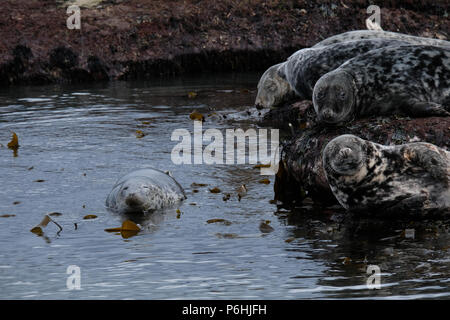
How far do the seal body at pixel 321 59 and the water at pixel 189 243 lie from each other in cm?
159

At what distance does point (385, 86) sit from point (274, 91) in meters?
3.47

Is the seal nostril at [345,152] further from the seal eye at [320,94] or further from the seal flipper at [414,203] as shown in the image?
the seal eye at [320,94]

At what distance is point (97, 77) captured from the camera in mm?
14617

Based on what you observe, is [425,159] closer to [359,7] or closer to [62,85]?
[62,85]

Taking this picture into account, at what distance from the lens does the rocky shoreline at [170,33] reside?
573 inches

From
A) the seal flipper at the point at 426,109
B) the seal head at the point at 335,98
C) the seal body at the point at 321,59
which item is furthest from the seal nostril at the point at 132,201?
the seal body at the point at 321,59

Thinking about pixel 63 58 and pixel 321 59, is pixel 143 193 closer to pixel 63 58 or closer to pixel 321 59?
pixel 321 59

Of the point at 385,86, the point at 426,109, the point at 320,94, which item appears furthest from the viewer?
the point at 385,86

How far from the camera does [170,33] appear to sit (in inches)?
600

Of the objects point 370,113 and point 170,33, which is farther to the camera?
point 170,33

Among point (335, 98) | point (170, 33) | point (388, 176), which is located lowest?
point (388, 176)

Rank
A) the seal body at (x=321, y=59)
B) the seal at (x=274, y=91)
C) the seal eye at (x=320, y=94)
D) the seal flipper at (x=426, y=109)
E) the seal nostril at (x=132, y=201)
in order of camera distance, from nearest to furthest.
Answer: the seal nostril at (x=132, y=201) → the seal flipper at (x=426, y=109) → the seal eye at (x=320, y=94) → the seal body at (x=321, y=59) → the seal at (x=274, y=91)

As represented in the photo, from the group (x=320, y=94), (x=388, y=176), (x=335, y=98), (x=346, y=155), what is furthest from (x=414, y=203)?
(x=320, y=94)
